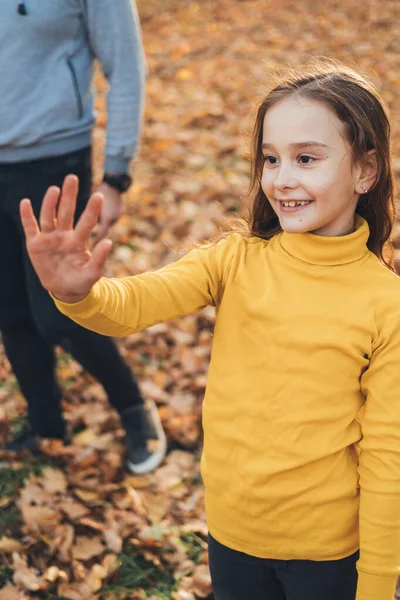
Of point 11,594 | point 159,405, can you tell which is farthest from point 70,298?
point 159,405

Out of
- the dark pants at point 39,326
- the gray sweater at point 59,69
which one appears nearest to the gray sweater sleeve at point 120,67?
the gray sweater at point 59,69

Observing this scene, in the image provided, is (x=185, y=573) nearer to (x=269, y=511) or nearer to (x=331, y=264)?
(x=269, y=511)

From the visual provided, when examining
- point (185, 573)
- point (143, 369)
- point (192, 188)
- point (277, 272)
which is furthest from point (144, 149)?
point (277, 272)

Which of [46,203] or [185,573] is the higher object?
[46,203]

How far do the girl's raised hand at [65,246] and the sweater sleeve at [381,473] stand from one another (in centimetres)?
65

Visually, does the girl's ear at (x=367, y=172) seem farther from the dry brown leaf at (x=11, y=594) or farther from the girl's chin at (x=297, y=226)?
the dry brown leaf at (x=11, y=594)

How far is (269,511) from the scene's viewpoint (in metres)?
1.73

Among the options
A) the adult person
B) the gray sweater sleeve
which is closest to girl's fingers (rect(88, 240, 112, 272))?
the adult person

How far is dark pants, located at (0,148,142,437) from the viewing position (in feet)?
8.41

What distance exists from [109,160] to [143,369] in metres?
1.51

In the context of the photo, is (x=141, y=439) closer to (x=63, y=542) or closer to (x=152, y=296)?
(x=63, y=542)

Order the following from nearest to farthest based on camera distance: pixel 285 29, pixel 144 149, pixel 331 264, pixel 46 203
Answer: pixel 46 203, pixel 331 264, pixel 144 149, pixel 285 29

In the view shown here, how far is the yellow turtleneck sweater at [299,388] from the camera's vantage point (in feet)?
5.33

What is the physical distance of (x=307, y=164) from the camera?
1635 mm
